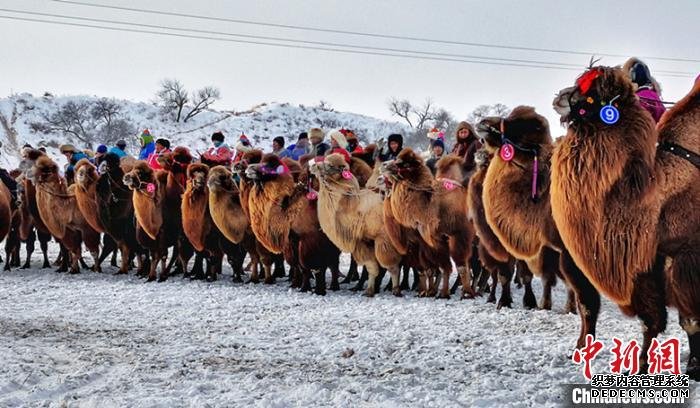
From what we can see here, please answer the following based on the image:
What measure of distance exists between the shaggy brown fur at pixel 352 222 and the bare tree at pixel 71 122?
37.0 m

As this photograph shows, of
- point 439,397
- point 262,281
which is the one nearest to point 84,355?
point 439,397

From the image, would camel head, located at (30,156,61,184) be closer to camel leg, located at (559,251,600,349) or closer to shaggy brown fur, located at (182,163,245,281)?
shaggy brown fur, located at (182,163,245,281)

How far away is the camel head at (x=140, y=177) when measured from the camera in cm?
1029

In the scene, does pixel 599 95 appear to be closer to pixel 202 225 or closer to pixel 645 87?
pixel 645 87

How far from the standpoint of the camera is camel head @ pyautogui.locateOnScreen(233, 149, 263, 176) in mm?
9539

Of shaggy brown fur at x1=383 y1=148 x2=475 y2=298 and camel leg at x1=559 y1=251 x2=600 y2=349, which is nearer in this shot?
camel leg at x1=559 y1=251 x2=600 y2=349

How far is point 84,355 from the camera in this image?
5.00 meters

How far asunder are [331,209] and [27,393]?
206 inches

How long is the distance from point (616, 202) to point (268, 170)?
604cm

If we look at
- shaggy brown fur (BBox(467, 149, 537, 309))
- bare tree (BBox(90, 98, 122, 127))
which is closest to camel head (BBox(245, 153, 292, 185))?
shaggy brown fur (BBox(467, 149, 537, 309))

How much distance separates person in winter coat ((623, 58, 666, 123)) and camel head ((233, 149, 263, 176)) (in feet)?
18.6

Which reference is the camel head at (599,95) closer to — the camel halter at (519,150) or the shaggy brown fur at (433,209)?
the camel halter at (519,150)

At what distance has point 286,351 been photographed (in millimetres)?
5195

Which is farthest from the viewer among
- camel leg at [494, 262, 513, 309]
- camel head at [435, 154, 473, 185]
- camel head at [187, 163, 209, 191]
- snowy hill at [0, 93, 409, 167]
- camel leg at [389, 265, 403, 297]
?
snowy hill at [0, 93, 409, 167]
